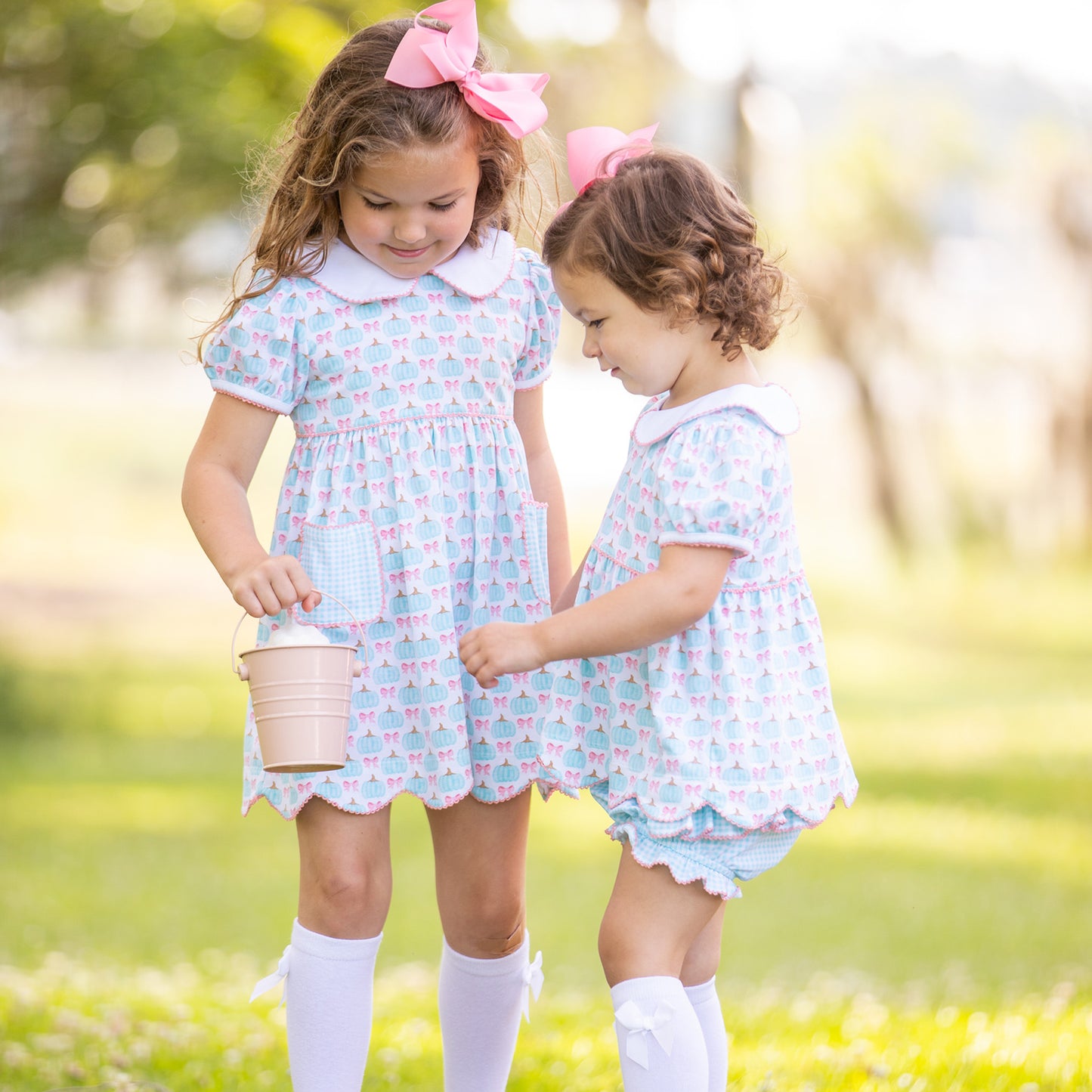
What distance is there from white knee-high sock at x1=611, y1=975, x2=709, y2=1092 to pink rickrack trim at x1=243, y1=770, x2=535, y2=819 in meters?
0.40

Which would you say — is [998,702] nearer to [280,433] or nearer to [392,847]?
[392,847]

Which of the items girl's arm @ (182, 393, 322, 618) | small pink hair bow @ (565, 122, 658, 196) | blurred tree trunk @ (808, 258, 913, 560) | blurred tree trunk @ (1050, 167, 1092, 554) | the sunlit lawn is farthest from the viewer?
blurred tree trunk @ (808, 258, 913, 560)

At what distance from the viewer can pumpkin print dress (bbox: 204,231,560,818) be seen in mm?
2156

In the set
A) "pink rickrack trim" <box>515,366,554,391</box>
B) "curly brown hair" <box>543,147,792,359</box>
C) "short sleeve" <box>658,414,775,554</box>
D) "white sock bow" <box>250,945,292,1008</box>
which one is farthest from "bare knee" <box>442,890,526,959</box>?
"curly brown hair" <box>543,147,792,359</box>

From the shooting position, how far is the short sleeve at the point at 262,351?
2.14 m

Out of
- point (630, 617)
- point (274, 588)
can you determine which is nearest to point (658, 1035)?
point (630, 617)

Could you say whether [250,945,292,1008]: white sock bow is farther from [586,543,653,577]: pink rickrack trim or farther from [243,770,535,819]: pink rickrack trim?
[586,543,653,577]: pink rickrack trim

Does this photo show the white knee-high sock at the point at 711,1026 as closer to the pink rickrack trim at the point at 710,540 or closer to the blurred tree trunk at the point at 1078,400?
the pink rickrack trim at the point at 710,540

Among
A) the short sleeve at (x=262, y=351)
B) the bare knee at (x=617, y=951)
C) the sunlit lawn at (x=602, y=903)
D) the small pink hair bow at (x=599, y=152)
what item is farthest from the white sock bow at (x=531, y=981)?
the small pink hair bow at (x=599, y=152)

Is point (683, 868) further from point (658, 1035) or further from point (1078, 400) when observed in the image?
point (1078, 400)

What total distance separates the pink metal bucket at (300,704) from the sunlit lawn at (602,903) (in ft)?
3.54

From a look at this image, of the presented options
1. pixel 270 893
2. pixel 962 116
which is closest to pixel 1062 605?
pixel 962 116

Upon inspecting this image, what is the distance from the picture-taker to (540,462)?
2.45 m

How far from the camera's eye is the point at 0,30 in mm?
7359
